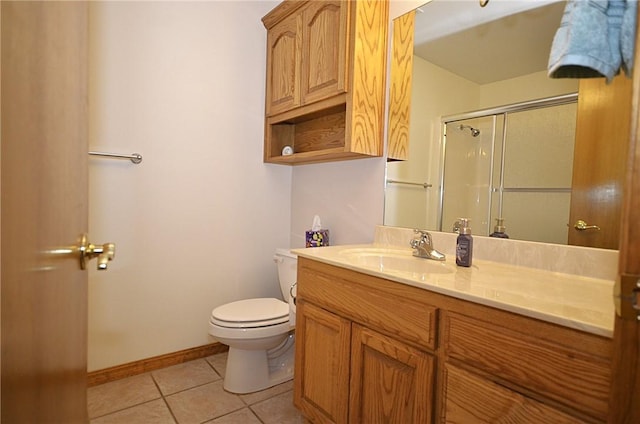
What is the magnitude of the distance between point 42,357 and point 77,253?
0.24 meters

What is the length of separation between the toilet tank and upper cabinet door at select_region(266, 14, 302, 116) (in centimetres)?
89

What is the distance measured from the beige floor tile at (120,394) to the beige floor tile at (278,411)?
0.55 metres

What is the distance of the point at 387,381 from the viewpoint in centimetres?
104

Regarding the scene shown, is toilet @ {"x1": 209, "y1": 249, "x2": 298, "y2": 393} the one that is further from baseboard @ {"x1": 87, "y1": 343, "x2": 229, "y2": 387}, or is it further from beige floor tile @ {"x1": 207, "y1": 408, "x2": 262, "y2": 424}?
baseboard @ {"x1": 87, "y1": 343, "x2": 229, "y2": 387}

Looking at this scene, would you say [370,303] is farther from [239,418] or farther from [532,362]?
[239,418]

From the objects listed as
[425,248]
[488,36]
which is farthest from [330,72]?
[425,248]

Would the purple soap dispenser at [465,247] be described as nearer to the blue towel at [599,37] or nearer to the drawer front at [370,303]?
the drawer front at [370,303]

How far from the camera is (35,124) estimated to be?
0.42 m

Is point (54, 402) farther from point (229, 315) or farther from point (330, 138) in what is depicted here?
point (330, 138)

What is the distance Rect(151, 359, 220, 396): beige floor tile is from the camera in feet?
5.77

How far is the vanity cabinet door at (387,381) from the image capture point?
935 millimetres

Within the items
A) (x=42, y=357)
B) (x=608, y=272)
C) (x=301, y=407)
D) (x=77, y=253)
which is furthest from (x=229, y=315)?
(x=608, y=272)

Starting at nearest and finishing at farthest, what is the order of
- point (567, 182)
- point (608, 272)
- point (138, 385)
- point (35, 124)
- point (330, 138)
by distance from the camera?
point (35, 124), point (608, 272), point (567, 182), point (138, 385), point (330, 138)

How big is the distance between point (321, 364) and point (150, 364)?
47.5 inches
